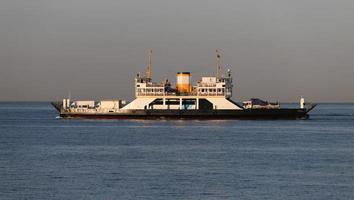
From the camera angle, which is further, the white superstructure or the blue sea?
the white superstructure

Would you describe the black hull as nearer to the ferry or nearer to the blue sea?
the ferry

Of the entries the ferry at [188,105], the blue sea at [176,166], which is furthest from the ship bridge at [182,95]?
the blue sea at [176,166]

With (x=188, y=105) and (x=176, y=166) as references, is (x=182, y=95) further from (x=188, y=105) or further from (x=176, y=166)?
(x=176, y=166)

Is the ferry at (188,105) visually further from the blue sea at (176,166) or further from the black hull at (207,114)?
the blue sea at (176,166)

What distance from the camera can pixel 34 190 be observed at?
164 feet

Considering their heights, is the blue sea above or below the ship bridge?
below

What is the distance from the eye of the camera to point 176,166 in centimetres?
6294

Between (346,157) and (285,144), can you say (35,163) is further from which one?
(285,144)

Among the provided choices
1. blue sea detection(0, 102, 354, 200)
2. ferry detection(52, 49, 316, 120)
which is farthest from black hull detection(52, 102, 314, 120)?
blue sea detection(0, 102, 354, 200)

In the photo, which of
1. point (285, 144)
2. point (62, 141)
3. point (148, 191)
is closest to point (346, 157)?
point (285, 144)

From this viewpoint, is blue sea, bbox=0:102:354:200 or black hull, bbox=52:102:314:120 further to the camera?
black hull, bbox=52:102:314:120

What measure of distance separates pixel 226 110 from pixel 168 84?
483 inches

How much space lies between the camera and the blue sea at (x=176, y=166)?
49500 mm

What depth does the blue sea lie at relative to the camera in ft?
162
